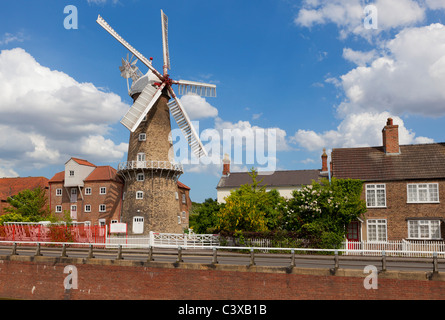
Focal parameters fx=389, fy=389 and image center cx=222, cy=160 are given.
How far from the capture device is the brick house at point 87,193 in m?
48.6

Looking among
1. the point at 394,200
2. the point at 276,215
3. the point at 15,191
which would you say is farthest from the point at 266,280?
the point at 15,191

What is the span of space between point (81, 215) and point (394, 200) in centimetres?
3679

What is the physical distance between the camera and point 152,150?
41750mm

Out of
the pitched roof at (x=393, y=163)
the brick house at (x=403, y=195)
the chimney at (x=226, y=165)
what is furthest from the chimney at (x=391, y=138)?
the chimney at (x=226, y=165)

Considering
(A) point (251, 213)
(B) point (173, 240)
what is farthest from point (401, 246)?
(B) point (173, 240)

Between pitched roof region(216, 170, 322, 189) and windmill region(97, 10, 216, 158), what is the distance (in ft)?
53.8

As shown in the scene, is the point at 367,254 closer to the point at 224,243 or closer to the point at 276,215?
the point at 276,215

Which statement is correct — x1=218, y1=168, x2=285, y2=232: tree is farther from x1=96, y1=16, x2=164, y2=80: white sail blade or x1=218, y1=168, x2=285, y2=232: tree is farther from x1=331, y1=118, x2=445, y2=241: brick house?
x1=96, y1=16, x2=164, y2=80: white sail blade

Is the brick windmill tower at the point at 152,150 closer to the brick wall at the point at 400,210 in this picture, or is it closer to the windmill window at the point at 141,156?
the windmill window at the point at 141,156

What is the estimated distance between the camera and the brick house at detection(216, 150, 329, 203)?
184 feet

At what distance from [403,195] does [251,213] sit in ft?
40.3

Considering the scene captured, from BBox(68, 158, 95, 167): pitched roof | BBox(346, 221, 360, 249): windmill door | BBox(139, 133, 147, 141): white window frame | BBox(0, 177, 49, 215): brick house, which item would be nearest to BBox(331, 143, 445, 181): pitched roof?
BBox(346, 221, 360, 249): windmill door

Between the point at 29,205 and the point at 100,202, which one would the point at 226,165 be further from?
the point at 29,205

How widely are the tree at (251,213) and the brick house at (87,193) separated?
2172cm
